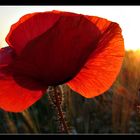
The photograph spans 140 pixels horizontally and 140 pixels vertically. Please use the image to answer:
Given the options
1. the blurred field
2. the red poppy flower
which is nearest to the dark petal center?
the red poppy flower

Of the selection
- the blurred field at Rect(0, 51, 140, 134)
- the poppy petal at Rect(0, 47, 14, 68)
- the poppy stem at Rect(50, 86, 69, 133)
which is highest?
the poppy petal at Rect(0, 47, 14, 68)

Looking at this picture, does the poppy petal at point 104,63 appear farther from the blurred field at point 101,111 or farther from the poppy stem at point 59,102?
the blurred field at point 101,111

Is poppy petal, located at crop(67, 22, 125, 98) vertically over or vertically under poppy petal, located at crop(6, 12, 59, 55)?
under

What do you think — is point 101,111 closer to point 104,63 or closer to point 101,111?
point 101,111

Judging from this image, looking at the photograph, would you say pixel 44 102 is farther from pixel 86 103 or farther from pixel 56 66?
pixel 56 66

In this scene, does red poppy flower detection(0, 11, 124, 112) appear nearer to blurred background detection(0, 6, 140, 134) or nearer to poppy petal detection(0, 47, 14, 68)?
poppy petal detection(0, 47, 14, 68)

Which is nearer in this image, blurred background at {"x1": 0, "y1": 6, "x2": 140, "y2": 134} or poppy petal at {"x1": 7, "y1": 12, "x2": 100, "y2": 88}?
poppy petal at {"x1": 7, "y1": 12, "x2": 100, "y2": 88}

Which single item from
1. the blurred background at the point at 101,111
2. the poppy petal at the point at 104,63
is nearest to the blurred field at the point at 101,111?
the blurred background at the point at 101,111

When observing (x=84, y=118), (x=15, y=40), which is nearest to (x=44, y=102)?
(x=84, y=118)
